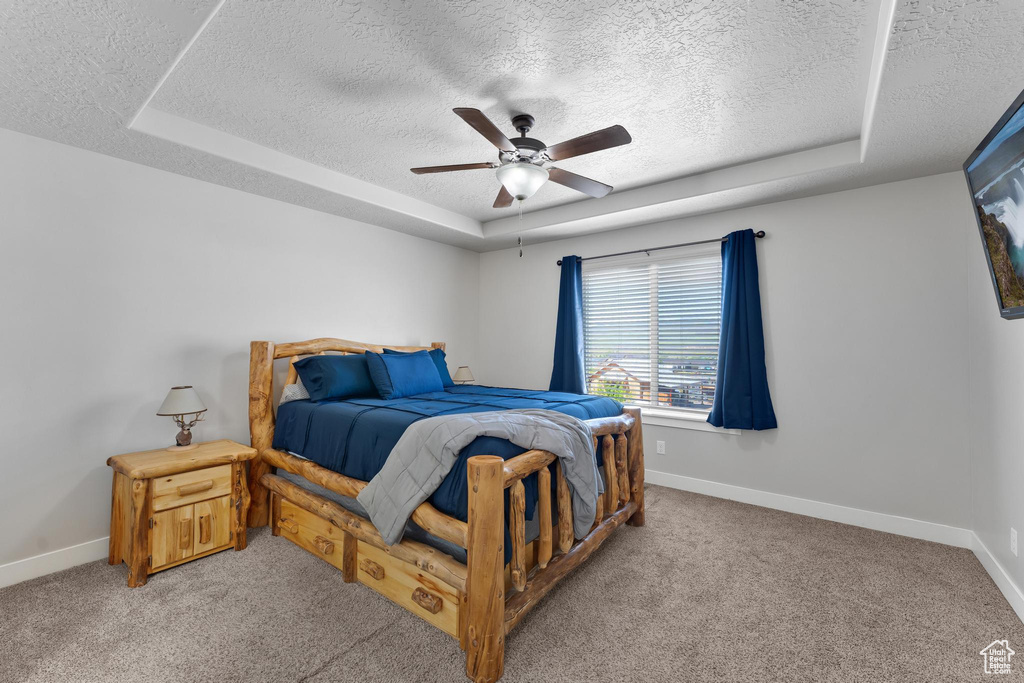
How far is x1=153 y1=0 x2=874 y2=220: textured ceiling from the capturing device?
5.58ft

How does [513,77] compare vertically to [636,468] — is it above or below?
above

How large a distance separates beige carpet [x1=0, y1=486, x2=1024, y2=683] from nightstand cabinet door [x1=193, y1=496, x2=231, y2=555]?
0.32 feet

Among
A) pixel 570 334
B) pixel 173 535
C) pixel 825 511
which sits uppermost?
pixel 570 334

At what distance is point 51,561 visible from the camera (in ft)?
7.86

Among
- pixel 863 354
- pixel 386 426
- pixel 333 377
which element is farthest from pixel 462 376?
pixel 863 354

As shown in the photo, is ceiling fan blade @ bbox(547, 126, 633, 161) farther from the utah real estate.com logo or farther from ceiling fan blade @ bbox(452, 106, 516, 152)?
the utah real estate.com logo


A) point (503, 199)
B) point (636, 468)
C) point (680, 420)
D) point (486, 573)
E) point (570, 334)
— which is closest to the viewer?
point (486, 573)

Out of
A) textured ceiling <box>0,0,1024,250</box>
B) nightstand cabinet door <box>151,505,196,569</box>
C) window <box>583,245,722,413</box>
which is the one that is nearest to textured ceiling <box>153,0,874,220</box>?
textured ceiling <box>0,0,1024,250</box>

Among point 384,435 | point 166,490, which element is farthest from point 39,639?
point 384,435

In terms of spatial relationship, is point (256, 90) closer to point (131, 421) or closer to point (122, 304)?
point (122, 304)

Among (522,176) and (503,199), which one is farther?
(503,199)

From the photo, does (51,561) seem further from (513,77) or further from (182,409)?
(513,77)

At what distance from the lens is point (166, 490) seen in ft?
7.82

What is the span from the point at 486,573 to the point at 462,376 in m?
3.07
